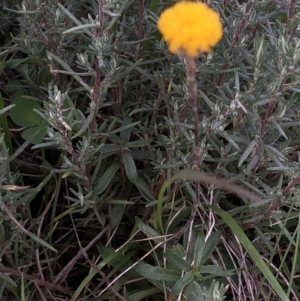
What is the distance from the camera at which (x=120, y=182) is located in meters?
1.68

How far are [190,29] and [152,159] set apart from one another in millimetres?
902

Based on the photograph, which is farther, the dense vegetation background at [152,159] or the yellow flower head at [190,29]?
the dense vegetation background at [152,159]

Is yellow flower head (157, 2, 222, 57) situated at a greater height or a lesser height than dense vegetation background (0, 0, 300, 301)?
greater

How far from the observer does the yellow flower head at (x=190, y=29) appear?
679 millimetres

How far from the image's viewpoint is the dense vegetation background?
1305 mm

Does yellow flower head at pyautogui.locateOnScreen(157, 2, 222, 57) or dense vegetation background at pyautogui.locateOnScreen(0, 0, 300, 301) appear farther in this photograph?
dense vegetation background at pyautogui.locateOnScreen(0, 0, 300, 301)

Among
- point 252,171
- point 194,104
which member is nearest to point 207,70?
point 252,171

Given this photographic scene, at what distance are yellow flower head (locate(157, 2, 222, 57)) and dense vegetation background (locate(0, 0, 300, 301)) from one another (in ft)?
1.70

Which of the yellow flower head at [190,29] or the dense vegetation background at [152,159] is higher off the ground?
the yellow flower head at [190,29]

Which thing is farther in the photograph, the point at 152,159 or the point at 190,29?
the point at 152,159

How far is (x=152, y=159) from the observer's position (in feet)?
5.12

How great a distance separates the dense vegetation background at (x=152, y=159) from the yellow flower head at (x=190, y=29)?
52 centimetres

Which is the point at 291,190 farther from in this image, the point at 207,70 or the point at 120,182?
the point at 120,182

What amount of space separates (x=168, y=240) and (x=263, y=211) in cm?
31
